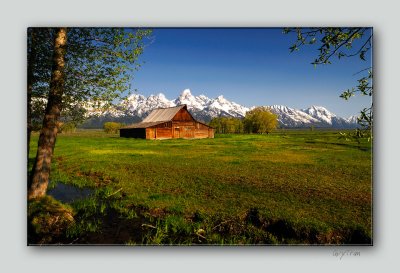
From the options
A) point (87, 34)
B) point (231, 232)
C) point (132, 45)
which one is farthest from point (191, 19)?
point (231, 232)

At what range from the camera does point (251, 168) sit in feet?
31.6

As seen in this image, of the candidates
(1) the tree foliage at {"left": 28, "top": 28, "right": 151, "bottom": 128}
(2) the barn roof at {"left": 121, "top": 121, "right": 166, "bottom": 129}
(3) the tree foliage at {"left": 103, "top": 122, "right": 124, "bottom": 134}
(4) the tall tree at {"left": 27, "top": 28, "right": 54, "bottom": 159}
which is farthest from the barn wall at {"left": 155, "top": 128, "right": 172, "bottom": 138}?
(4) the tall tree at {"left": 27, "top": 28, "right": 54, "bottom": 159}

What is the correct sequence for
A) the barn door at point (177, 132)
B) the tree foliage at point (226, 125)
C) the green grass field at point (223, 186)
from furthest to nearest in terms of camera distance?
the barn door at point (177, 132) → the tree foliage at point (226, 125) → the green grass field at point (223, 186)

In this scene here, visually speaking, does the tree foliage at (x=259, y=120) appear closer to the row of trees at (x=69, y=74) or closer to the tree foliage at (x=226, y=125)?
the tree foliage at (x=226, y=125)

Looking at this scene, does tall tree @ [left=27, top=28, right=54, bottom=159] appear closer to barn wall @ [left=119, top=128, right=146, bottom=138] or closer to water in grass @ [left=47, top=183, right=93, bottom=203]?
water in grass @ [left=47, top=183, right=93, bottom=203]

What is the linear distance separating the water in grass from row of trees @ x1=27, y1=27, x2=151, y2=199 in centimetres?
52

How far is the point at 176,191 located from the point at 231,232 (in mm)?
2172

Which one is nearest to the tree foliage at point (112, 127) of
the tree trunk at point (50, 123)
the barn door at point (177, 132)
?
the tree trunk at point (50, 123)

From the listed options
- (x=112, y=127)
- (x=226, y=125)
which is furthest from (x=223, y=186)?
(x=112, y=127)

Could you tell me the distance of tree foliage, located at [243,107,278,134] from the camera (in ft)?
24.8

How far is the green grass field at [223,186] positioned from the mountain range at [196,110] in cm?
39

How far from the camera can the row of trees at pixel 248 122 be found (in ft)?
25.0

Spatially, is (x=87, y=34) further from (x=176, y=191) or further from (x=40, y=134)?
(x=176, y=191)

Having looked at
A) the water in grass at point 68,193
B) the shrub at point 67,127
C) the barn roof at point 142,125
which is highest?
the barn roof at point 142,125
